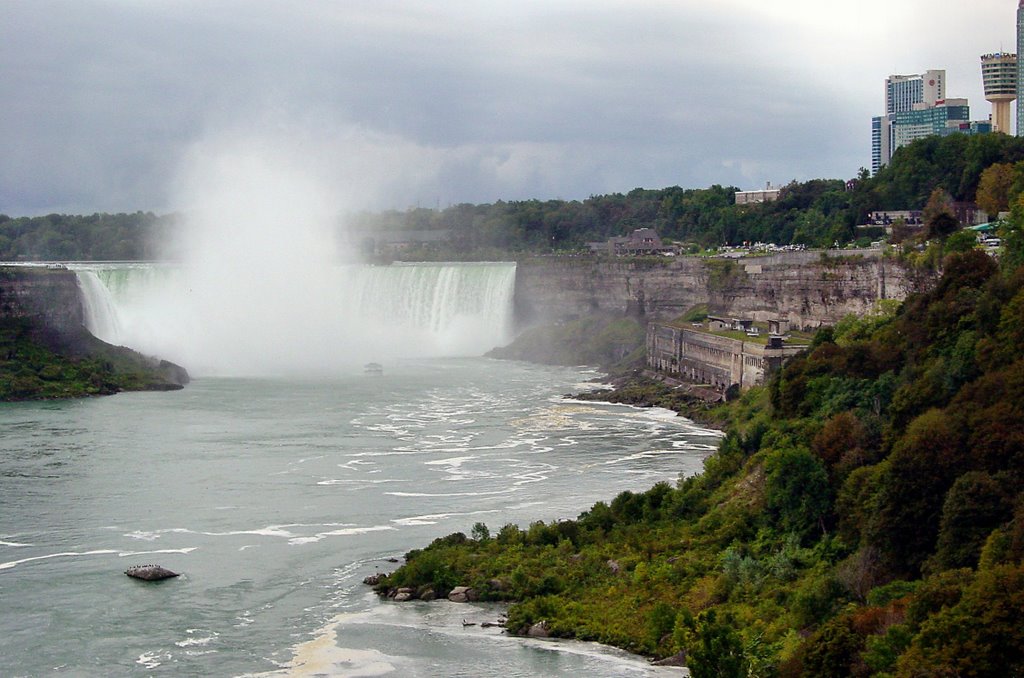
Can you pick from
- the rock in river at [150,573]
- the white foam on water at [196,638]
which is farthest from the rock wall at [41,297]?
the white foam on water at [196,638]

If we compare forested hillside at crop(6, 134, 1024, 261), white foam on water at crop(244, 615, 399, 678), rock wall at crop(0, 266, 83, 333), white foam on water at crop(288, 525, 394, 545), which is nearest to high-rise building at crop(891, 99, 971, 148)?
forested hillside at crop(6, 134, 1024, 261)

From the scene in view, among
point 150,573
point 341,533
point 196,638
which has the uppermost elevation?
point 150,573

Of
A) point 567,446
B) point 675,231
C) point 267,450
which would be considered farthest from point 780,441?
point 675,231

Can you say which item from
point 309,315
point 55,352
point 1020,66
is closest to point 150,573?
point 55,352

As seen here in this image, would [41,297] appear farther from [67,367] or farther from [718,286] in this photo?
[718,286]

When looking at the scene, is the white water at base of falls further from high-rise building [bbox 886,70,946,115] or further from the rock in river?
high-rise building [bbox 886,70,946,115]

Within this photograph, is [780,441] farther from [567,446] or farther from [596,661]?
[567,446]

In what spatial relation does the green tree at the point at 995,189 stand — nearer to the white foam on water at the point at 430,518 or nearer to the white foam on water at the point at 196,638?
the white foam on water at the point at 430,518
